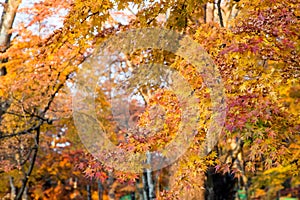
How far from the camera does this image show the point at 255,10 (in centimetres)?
403

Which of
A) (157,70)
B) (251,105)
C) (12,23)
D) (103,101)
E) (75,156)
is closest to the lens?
(251,105)

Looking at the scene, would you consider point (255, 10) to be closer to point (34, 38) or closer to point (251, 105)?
point (251, 105)

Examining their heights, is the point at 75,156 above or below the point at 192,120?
above

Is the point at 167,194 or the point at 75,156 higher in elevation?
the point at 75,156

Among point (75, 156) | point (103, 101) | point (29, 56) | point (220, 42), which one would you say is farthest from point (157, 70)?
point (75, 156)

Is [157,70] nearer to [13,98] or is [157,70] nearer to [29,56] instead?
[29,56]

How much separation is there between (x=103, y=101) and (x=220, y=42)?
360 inches

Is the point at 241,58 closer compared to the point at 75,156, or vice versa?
the point at 241,58

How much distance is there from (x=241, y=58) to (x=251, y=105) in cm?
44

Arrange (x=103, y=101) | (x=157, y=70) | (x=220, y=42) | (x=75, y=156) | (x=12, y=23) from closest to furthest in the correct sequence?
(x=220, y=42), (x=157, y=70), (x=12, y=23), (x=103, y=101), (x=75, y=156)

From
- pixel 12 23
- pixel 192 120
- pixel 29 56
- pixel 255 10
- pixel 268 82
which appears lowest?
pixel 192 120

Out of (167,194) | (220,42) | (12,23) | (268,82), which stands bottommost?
(167,194)

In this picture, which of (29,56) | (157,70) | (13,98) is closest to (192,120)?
(157,70)

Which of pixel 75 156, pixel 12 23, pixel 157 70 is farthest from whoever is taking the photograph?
pixel 75 156
